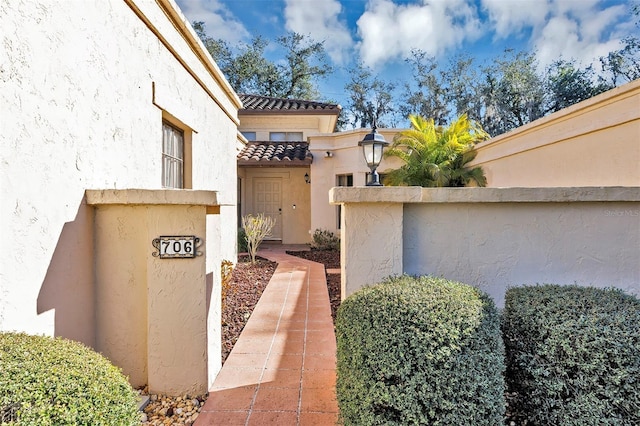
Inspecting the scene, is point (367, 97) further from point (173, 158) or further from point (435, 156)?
point (173, 158)

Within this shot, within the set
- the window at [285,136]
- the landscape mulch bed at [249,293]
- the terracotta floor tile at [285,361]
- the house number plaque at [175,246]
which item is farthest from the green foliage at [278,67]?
the terracotta floor tile at [285,361]

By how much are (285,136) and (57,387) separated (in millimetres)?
14607

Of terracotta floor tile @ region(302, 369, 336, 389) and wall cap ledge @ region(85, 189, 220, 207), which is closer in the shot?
wall cap ledge @ region(85, 189, 220, 207)

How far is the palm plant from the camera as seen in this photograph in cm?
1150

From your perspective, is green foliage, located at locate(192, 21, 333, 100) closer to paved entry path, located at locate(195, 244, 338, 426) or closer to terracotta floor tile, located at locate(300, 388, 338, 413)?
paved entry path, located at locate(195, 244, 338, 426)

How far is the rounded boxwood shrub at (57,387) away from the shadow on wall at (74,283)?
891 millimetres

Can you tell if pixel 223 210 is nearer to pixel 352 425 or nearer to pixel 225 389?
pixel 225 389

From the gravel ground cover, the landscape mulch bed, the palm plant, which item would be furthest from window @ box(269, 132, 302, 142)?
the landscape mulch bed

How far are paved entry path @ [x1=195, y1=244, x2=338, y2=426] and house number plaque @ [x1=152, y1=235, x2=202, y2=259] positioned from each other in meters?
1.41

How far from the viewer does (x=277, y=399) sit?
319 cm

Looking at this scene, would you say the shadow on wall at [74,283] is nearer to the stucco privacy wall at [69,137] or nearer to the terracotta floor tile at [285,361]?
the stucco privacy wall at [69,137]

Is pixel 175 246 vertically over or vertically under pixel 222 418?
over

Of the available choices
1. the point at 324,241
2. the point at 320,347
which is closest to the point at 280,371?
the point at 320,347

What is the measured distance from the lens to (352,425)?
7.72 ft
